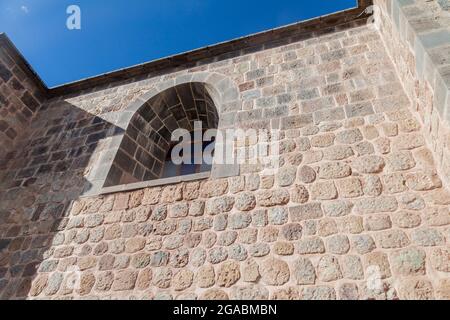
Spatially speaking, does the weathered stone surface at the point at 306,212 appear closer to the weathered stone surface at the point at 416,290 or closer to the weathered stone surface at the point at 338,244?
the weathered stone surface at the point at 338,244

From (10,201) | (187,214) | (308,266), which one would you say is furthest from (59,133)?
(308,266)

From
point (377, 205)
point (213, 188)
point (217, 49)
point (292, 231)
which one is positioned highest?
point (217, 49)

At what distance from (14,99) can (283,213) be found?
5112 millimetres

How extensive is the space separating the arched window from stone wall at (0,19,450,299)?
38 cm

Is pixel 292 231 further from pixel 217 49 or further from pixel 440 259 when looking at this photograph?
pixel 217 49

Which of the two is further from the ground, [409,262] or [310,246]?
[310,246]

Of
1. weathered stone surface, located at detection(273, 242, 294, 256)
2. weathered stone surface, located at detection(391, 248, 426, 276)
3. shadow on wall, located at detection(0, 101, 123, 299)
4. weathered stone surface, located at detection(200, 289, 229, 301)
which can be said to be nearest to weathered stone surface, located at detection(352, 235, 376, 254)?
weathered stone surface, located at detection(391, 248, 426, 276)

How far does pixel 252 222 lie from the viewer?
252 cm

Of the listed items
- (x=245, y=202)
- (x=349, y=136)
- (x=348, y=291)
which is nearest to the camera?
(x=348, y=291)

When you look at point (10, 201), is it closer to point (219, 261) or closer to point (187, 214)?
point (187, 214)

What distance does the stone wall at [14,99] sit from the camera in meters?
4.52

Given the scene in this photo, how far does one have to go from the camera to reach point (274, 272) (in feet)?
7.20

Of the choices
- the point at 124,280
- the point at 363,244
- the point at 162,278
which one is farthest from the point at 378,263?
the point at 124,280
